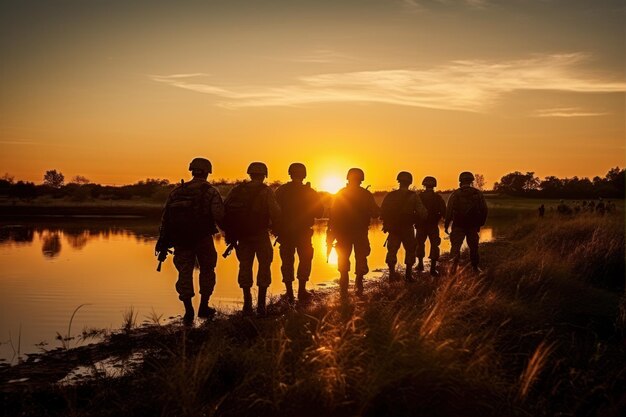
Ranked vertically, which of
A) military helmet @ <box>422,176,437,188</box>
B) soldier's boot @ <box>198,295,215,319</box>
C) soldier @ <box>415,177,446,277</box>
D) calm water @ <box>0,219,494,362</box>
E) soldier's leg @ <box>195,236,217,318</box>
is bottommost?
calm water @ <box>0,219,494,362</box>

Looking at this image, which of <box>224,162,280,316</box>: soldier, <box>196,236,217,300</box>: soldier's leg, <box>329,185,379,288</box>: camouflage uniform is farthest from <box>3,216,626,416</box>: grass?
<box>329,185,379,288</box>: camouflage uniform

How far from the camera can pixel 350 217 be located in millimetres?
11906

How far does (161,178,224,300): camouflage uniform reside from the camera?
9883mm

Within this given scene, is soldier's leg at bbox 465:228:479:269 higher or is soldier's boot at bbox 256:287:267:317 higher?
soldier's leg at bbox 465:228:479:269

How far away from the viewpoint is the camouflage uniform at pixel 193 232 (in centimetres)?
988

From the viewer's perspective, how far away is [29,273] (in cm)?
1722

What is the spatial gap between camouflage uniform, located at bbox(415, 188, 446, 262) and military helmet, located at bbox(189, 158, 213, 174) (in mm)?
6912

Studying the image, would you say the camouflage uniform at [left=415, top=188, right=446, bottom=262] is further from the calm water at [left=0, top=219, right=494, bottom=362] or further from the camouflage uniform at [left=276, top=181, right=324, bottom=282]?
the camouflage uniform at [left=276, top=181, right=324, bottom=282]

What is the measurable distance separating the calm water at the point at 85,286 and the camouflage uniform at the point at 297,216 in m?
1.81

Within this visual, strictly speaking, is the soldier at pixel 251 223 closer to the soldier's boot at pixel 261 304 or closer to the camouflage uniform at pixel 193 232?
the soldier's boot at pixel 261 304

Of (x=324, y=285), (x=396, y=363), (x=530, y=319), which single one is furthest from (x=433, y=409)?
(x=324, y=285)

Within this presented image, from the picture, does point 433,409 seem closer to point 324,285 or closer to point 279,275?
point 324,285

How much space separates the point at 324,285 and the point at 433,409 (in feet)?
33.2

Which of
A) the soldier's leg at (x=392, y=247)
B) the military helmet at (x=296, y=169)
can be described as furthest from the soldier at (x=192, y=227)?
the soldier's leg at (x=392, y=247)
